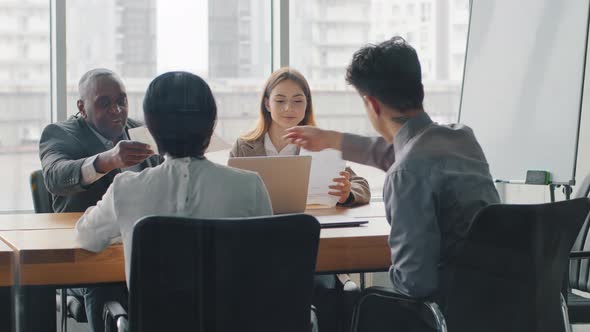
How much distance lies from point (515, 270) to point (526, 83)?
2111 millimetres

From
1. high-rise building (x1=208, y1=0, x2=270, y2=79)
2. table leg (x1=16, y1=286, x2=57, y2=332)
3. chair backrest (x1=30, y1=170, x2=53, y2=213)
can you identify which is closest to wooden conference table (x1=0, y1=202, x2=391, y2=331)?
table leg (x1=16, y1=286, x2=57, y2=332)

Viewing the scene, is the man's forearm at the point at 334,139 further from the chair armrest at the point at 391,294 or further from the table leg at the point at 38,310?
the table leg at the point at 38,310

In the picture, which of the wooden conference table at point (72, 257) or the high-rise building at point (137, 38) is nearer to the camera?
the wooden conference table at point (72, 257)

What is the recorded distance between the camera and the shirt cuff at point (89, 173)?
8.16ft

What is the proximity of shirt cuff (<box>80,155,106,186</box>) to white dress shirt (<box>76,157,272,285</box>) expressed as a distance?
0.92 m

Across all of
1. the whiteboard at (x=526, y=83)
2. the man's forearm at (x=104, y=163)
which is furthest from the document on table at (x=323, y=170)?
the whiteboard at (x=526, y=83)

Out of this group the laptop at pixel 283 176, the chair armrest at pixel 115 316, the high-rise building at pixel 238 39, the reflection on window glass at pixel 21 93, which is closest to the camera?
the chair armrest at pixel 115 316

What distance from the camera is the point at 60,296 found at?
7.74ft

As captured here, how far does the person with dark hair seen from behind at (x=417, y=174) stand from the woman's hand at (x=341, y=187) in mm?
729

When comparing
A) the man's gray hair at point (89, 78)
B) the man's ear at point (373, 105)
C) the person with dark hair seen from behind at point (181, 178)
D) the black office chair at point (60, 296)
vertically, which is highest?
the man's gray hair at point (89, 78)

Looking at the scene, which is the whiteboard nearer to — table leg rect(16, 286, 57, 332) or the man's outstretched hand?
the man's outstretched hand

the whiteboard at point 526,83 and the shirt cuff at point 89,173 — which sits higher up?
the whiteboard at point 526,83

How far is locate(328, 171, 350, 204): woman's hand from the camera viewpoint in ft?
8.38

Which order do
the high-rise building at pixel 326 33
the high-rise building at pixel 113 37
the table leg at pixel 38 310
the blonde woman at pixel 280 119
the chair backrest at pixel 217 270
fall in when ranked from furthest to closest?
the high-rise building at pixel 326 33 → the high-rise building at pixel 113 37 → the blonde woman at pixel 280 119 → the table leg at pixel 38 310 → the chair backrest at pixel 217 270
